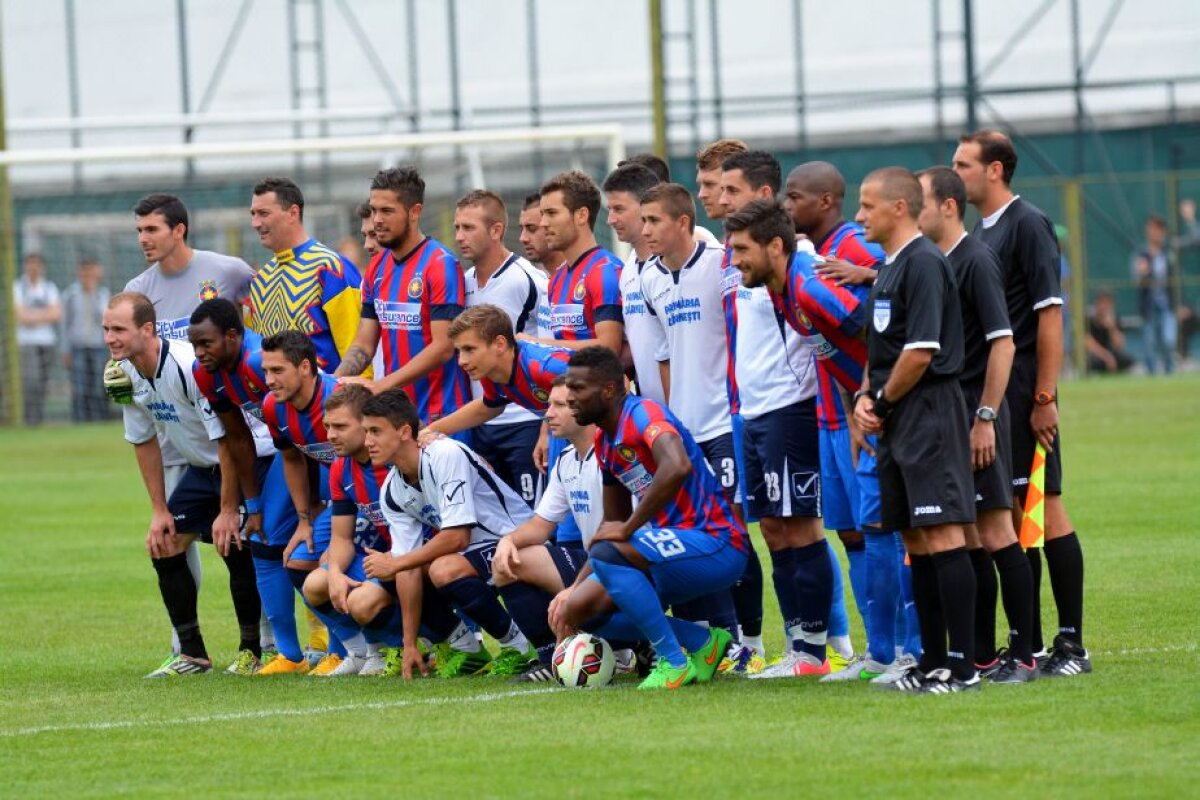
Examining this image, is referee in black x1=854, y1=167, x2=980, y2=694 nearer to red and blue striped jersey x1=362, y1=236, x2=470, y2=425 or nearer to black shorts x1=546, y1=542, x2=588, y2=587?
black shorts x1=546, y1=542, x2=588, y2=587

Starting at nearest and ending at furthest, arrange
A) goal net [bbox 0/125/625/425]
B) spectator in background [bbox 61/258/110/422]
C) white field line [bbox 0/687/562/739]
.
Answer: white field line [bbox 0/687/562/739]
goal net [bbox 0/125/625/425]
spectator in background [bbox 61/258/110/422]

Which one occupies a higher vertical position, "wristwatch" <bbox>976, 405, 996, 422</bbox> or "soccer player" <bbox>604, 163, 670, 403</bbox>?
"soccer player" <bbox>604, 163, 670, 403</bbox>

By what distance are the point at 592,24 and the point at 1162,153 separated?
10705 mm

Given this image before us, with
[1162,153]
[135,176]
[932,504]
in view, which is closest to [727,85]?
[1162,153]

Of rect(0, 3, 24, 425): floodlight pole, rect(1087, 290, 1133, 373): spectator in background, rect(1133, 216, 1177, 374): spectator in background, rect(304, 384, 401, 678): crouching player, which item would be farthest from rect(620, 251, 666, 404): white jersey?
rect(1133, 216, 1177, 374): spectator in background

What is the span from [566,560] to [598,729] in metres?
1.98

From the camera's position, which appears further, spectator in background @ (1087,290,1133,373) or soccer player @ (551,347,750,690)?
spectator in background @ (1087,290,1133,373)

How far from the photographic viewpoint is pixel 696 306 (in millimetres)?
9242

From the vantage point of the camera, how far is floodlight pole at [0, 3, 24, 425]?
88.4 ft

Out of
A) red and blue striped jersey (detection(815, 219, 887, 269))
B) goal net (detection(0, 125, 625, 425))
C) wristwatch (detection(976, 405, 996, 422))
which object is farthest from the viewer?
goal net (detection(0, 125, 625, 425))

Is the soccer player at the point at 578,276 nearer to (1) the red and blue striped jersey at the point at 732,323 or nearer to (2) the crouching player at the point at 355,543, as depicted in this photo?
(1) the red and blue striped jersey at the point at 732,323

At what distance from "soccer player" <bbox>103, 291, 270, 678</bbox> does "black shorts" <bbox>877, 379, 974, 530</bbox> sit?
369 centimetres

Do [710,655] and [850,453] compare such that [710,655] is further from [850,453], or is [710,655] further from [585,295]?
[585,295]

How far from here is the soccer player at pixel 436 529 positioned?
9.21 m
